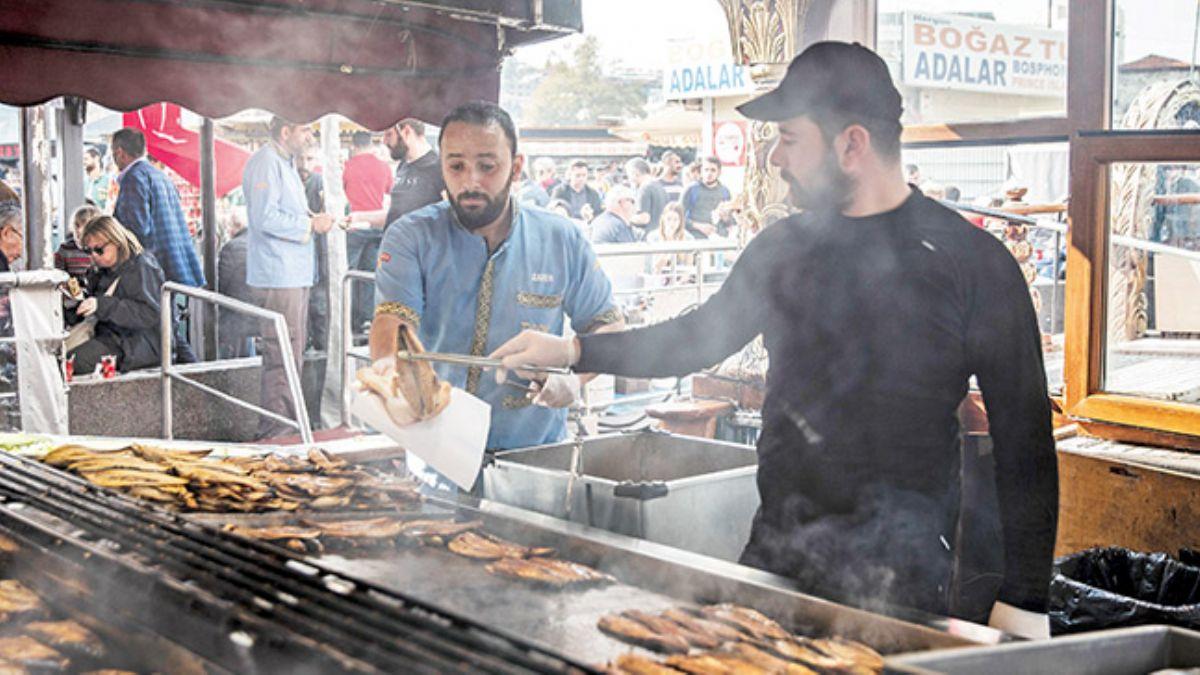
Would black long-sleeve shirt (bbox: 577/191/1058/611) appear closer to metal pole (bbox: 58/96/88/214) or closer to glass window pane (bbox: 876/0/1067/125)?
glass window pane (bbox: 876/0/1067/125)

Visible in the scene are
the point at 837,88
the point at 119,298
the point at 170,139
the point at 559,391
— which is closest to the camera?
the point at 837,88

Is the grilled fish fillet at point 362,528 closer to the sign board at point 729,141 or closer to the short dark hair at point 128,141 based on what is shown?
the short dark hair at point 128,141

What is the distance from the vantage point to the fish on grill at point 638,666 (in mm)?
2002

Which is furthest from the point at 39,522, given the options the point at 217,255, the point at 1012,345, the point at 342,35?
the point at 217,255

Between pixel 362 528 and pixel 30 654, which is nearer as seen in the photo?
pixel 30 654

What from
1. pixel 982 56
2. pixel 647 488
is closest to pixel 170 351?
pixel 982 56

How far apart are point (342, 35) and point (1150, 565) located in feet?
11.7

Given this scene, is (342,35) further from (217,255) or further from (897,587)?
(217,255)

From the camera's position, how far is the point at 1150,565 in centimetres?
362

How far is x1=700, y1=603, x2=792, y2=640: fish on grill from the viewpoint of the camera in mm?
2186

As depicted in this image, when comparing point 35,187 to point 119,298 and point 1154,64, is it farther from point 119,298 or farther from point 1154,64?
point 1154,64

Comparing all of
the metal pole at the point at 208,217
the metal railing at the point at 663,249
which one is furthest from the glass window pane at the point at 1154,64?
the metal pole at the point at 208,217

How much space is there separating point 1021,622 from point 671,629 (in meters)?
0.77

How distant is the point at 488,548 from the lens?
278cm
